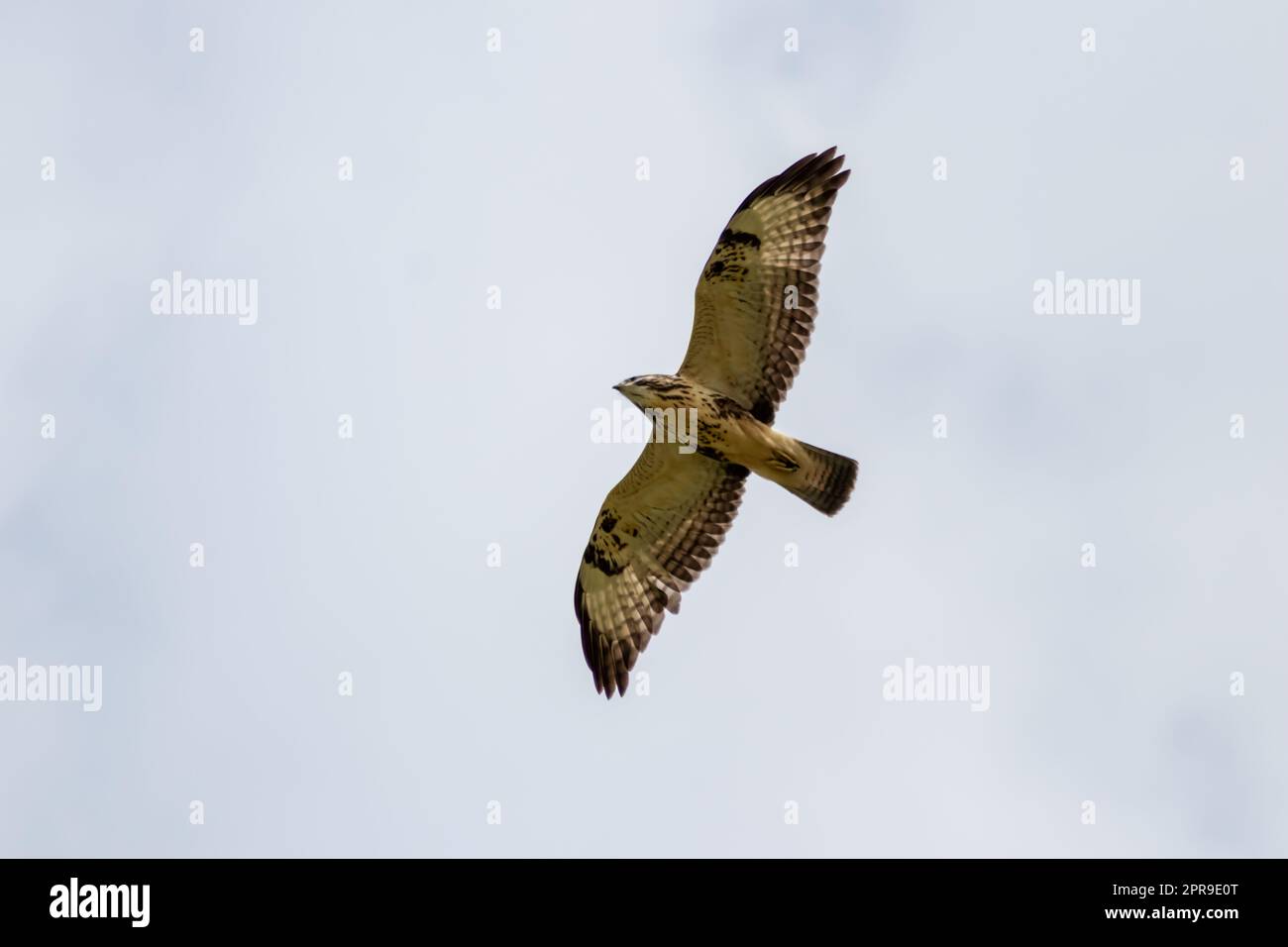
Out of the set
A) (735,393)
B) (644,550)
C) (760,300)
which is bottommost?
(644,550)

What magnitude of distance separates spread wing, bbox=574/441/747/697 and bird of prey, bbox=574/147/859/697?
0.04 feet

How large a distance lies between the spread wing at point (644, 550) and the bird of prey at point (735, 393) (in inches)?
0.5

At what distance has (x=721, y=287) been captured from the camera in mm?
12750

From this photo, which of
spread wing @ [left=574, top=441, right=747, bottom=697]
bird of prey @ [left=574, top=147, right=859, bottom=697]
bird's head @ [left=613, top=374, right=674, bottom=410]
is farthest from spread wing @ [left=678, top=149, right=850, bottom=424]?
spread wing @ [left=574, top=441, right=747, bottom=697]

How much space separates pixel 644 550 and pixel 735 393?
1.71 m

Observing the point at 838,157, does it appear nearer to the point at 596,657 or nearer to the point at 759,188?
the point at 759,188

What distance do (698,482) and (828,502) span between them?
111cm

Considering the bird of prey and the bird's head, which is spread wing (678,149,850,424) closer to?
the bird of prey

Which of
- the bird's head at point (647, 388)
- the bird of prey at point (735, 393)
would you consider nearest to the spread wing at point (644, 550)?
the bird of prey at point (735, 393)

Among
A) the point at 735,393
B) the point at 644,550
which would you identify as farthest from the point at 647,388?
the point at 644,550

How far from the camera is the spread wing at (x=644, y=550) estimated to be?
13.4 m

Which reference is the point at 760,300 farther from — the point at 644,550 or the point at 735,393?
the point at 644,550

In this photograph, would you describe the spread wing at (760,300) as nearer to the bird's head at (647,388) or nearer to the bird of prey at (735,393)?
the bird of prey at (735,393)

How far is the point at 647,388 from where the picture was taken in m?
12.6
